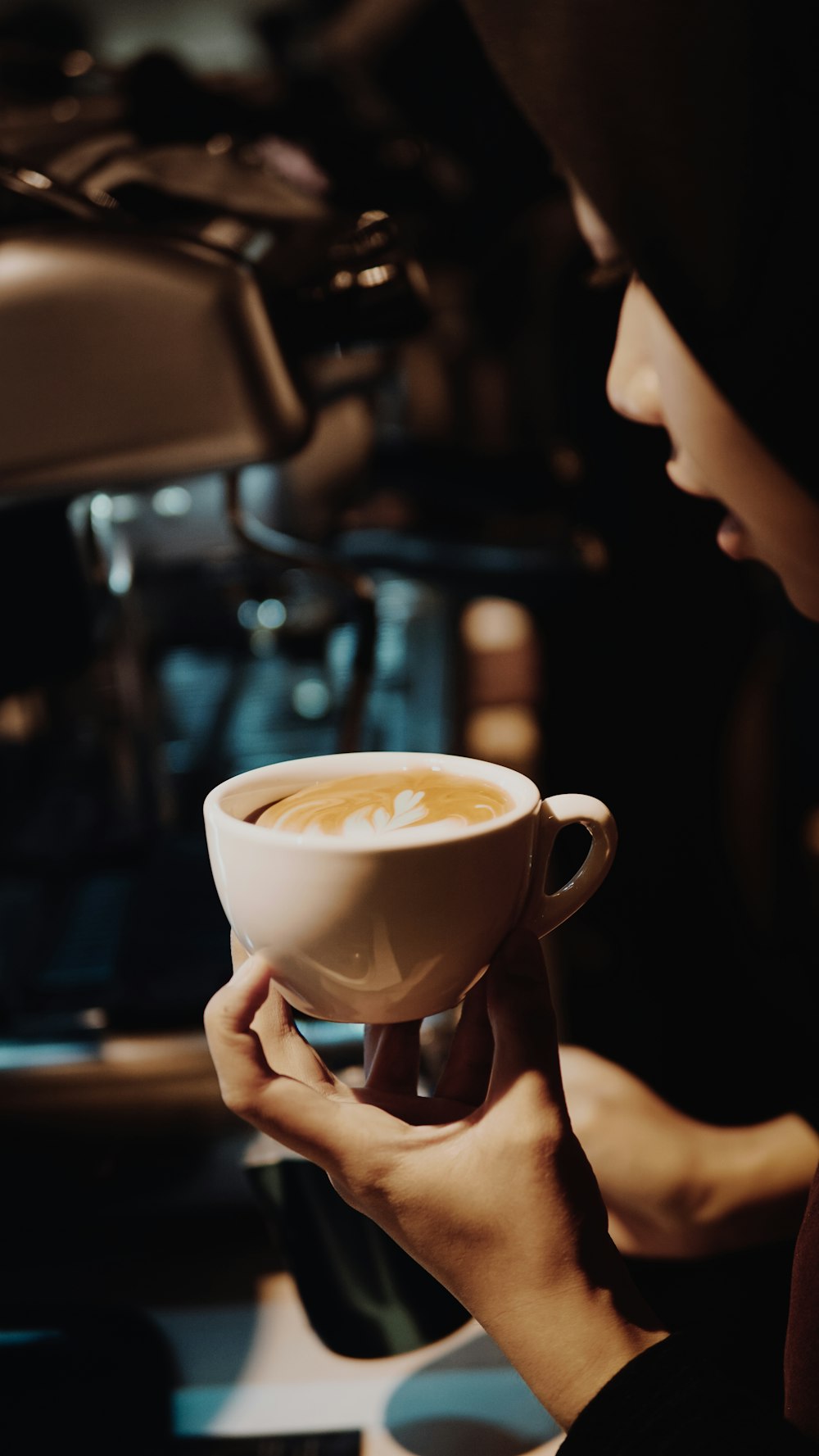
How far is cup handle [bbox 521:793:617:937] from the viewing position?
1.30 feet

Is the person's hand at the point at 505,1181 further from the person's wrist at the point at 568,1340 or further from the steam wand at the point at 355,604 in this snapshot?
the steam wand at the point at 355,604

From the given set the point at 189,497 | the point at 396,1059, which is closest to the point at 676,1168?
the point at 396,1059

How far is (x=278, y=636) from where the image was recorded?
1.46 meters

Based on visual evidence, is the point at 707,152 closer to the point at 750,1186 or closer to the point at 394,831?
the point at 394,831

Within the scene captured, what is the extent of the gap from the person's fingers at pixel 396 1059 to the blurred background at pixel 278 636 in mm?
55

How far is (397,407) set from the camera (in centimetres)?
203

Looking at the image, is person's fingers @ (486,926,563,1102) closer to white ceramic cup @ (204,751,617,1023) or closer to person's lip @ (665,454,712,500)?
white ceramic cup @ (204,751,617,1023)

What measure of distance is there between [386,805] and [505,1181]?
127 millimetres

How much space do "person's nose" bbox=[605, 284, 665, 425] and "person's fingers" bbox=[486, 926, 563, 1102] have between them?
177 mm

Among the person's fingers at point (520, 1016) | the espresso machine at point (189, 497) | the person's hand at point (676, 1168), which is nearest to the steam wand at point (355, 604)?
the espresso machine at point (189, 497)

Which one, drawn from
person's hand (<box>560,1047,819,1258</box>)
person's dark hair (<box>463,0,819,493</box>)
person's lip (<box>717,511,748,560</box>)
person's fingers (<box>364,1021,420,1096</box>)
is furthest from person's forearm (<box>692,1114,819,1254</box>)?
person's dark hair (<box>463,0,819,493</box>)

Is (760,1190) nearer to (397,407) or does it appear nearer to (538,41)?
(538,41)

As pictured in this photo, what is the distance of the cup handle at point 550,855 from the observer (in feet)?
1.30

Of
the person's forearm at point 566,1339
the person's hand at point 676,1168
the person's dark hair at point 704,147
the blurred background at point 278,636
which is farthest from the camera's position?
the person's hand at point 676,1168
